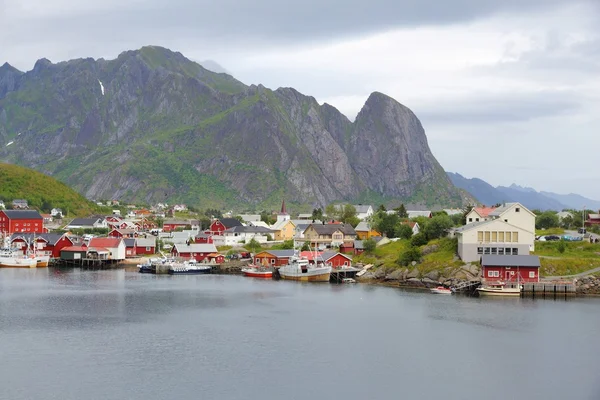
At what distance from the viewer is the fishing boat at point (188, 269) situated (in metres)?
77.8

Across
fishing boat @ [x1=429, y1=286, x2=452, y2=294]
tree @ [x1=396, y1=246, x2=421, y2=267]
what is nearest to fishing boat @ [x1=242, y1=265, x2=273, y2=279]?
tree @ [x1=396, y1=246, x2=421, y2=267]

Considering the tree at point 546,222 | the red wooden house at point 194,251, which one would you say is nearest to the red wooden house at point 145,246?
the red wooden house at point 194,251

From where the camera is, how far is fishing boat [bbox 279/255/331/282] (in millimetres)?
69062

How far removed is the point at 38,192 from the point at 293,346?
4742 inches

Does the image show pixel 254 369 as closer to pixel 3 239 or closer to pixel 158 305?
pixel 158 305

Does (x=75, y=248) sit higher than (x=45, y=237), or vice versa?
(x=45, y=237)

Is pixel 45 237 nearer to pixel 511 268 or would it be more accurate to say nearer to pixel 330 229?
pixel 330 229

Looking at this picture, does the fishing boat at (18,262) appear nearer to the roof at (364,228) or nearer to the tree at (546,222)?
the roof at (364,228)

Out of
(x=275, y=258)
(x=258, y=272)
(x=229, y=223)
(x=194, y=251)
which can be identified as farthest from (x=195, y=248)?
(x=229, y=223)

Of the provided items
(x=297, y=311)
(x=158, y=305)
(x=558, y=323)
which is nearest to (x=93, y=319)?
(x=158, y=305)

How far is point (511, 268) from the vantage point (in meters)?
57.6

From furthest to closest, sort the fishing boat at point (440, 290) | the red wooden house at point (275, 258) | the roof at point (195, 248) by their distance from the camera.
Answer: the roof at point (195, 248) < the red wooden house at point (275, 258) < the fishing boat at point (440, 290)

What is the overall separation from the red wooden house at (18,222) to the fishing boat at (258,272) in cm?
4451

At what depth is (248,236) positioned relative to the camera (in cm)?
10031
